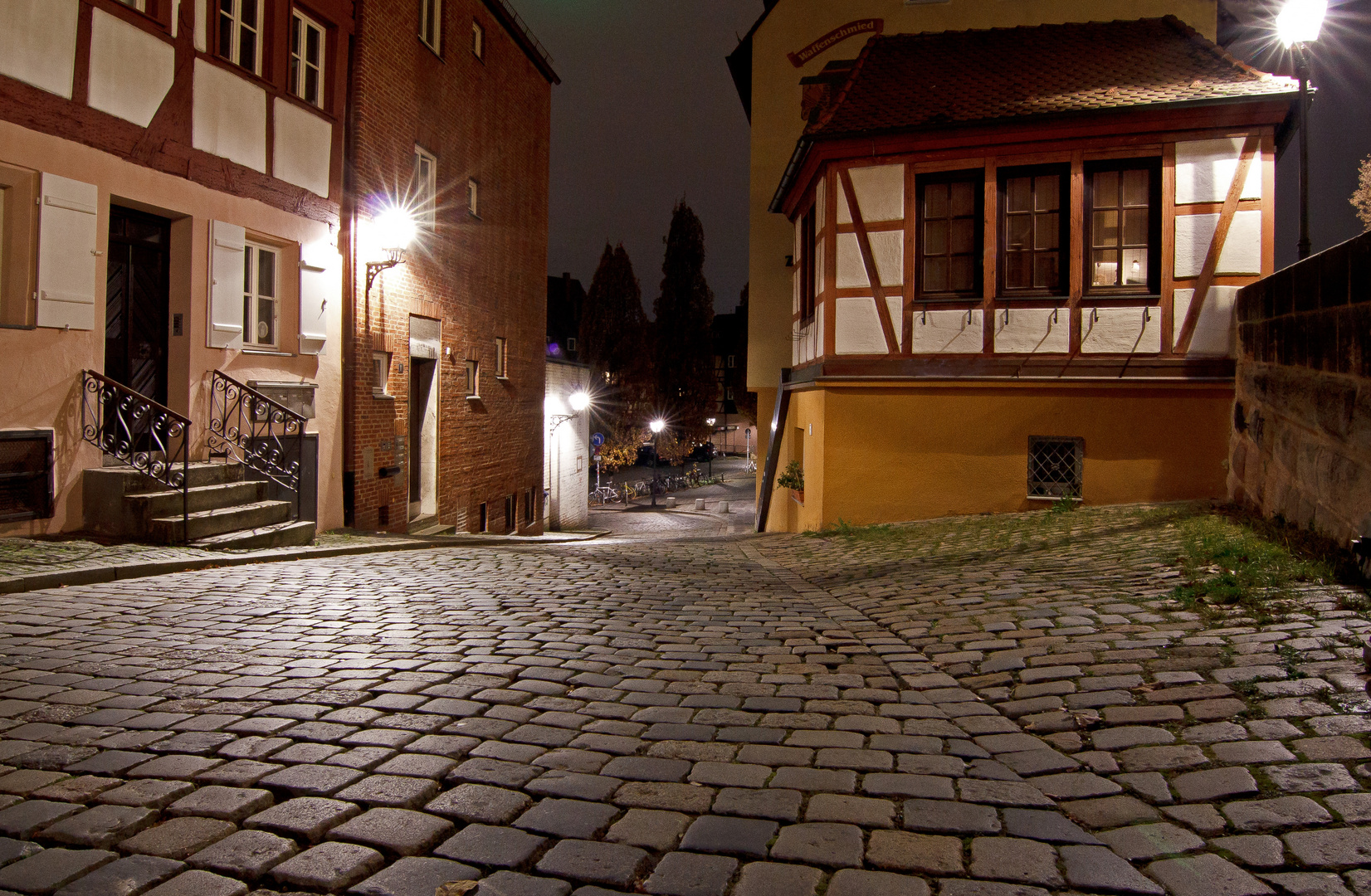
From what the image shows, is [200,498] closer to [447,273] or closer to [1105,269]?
[447,273]

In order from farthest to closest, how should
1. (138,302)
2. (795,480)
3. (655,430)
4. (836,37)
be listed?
(655,430) < (836,37) < (795,480) < (138,302)

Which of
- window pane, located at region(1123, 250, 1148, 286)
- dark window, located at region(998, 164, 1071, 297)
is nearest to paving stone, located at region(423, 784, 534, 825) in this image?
dark window, located at region(998, 164, 1071, 297)

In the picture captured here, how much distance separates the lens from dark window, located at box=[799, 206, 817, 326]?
14.3m

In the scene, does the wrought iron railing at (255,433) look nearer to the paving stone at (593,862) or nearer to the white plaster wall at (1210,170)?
the paving stone at (593,862)

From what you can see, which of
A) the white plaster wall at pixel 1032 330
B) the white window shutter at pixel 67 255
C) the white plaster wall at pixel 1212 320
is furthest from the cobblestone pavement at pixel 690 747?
the white plaster wall at pixel 1212 320

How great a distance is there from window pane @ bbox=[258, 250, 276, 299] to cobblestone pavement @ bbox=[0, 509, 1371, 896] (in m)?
5.92

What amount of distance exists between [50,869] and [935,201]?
38.6ft

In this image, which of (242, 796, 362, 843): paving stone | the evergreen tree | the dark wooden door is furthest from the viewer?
the evergreen tree

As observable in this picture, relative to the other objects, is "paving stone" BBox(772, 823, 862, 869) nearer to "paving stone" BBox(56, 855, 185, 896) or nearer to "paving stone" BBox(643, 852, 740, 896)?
"paving stone" BBox(643, 852, 740, 896)

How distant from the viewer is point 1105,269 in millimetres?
11617

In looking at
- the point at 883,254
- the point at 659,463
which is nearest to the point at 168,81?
the point at 883,254

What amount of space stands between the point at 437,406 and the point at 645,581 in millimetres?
8872

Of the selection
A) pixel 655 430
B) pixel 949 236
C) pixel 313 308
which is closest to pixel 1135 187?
pixel 949 236

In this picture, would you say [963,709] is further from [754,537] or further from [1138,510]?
[754,537]
